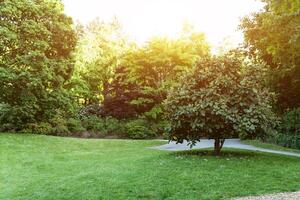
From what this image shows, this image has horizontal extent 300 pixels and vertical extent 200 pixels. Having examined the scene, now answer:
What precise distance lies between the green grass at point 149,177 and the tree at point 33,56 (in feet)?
25.3

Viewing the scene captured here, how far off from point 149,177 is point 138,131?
55.8 feet

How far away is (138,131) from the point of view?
89.9ft

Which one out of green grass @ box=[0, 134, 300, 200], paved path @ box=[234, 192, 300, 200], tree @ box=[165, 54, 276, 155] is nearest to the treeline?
tree @ box=[165, 54, 276, 155]

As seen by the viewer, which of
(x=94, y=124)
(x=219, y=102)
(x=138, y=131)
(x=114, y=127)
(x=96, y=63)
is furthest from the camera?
(x=96, y=63)

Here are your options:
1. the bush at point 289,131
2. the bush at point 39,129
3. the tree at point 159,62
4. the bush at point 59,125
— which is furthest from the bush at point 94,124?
the bush at point 289,131

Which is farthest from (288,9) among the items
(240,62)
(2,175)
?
(2,175)

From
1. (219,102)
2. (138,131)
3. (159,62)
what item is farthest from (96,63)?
(219,102)

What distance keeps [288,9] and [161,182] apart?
263 inches

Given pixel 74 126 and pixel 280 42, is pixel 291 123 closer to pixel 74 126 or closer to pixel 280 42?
pixel 280 42

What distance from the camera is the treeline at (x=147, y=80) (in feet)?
44.8

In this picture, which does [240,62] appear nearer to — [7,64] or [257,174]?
[257,174]

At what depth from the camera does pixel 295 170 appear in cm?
1094

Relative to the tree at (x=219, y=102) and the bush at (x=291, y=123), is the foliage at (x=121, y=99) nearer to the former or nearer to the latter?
the bush at (x=291, y=123)

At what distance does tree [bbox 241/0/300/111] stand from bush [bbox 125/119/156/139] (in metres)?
8.21
